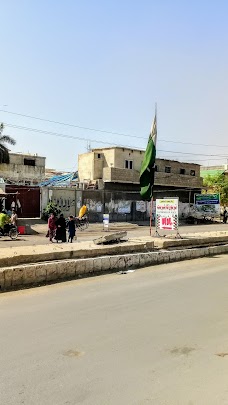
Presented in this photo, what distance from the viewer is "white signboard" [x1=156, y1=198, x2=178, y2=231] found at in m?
16.8

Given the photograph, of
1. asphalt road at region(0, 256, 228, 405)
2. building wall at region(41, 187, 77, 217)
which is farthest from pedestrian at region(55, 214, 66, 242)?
building wall at region(41, 187, 77, 217)

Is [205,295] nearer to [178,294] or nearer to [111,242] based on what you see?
[178,294]

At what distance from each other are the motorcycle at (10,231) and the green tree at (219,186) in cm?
3567

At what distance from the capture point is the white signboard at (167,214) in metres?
16.8

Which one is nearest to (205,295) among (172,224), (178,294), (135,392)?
(178,294)

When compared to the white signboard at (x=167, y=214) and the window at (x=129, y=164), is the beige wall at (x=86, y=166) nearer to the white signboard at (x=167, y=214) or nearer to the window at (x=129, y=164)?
the window at (x=129, y=164)

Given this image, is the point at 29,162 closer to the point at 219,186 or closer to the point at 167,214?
the point at 219,186

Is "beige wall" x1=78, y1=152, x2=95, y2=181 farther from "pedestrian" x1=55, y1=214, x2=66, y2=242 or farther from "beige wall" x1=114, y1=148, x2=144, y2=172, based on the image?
"pedestrian" x1=55, y1=214, x2=66, y2=242

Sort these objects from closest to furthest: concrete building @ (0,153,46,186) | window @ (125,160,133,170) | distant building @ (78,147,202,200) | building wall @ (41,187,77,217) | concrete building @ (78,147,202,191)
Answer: building wall @ (41,187,77,217)
distant building @ (78,147,202,200)
concrete building @ (0,153,46,186)
concrete building @ (78,147,202,191)
window @ (125,160,133,170)

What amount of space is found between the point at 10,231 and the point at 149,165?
8.93 metres

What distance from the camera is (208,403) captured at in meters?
3.81

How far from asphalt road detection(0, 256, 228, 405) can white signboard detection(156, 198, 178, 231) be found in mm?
7673

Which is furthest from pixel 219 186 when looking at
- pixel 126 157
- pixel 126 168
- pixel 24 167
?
A: pixel 24 167

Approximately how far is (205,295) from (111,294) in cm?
183
